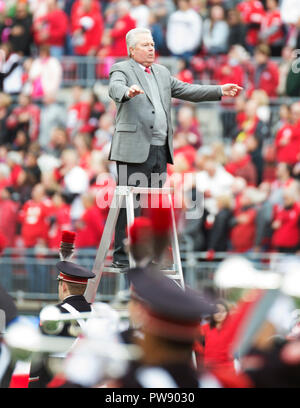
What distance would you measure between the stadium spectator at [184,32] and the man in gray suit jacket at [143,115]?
30.1 ft

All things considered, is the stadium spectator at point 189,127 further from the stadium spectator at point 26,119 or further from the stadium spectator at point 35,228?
the stadium spectator at point 26,119

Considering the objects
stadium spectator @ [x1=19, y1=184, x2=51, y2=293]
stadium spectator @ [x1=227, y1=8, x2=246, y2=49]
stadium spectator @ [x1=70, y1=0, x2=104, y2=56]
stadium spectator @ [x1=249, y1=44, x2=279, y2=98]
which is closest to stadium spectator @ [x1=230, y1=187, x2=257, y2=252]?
stadium spectator @ [x1=19, y1=184, x2=51, y2=293]

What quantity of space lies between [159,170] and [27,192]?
797 centimetres

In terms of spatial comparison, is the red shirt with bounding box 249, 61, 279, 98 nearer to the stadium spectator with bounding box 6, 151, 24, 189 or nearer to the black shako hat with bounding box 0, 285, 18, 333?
the stadium spectator with bounding box 6, 151, 24, 189

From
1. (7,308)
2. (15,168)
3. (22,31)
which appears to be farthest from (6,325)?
(22,31)

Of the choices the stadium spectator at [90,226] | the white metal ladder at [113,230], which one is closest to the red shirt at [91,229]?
the stadium spectator at [90,226]

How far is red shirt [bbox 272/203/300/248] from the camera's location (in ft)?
44.1

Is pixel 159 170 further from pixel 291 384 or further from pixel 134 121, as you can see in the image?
pixel 291 384

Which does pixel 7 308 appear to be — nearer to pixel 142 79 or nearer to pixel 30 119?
pixel 142 79

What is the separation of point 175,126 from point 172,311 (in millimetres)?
12052

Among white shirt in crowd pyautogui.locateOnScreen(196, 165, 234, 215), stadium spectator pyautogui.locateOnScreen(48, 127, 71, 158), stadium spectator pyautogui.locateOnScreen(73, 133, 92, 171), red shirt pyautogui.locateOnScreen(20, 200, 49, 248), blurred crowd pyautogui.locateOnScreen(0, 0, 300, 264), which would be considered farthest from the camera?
stadium spectator pyautogui.locateOnScreen(48, 127, 71, 158)

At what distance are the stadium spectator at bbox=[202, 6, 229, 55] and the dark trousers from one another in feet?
30.5

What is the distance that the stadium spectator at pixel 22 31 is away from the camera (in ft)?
62.1
